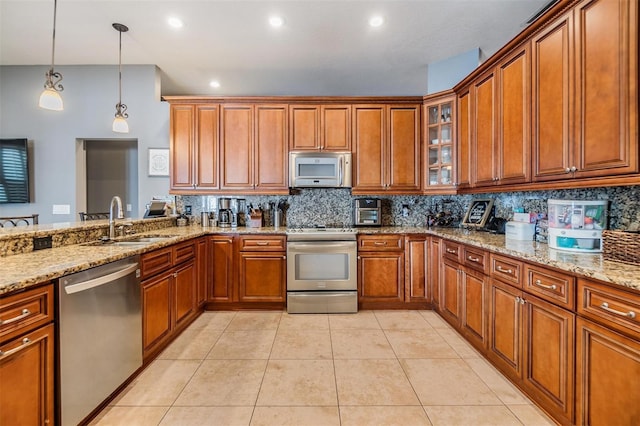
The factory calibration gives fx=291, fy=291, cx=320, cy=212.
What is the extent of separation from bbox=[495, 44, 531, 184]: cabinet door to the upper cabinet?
1637 mm

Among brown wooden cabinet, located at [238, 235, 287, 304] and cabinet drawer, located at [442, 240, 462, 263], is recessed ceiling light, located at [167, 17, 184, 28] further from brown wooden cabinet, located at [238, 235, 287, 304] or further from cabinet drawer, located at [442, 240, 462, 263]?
cabinet drawer, located at [442, 240, 462, 263]

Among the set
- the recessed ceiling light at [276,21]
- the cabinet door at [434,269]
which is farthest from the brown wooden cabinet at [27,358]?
the cabinet door at [434,269]

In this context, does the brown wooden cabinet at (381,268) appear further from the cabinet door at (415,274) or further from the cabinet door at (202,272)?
the cabinet door at (202,272)

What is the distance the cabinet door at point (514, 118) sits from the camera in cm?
218

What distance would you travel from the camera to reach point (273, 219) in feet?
12.7

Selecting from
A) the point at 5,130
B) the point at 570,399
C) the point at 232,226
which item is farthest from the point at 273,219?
the point at 5,130

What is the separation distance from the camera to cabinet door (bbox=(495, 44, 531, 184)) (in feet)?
7.16

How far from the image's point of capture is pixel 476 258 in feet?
7.78

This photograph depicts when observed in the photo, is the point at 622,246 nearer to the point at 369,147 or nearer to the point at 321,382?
the point at 321,382

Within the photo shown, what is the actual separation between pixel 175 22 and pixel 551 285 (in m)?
3.71

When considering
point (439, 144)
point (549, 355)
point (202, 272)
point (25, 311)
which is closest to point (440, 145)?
point (439, 144)

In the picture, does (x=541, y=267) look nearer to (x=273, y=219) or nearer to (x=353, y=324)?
(x=353, y=324)

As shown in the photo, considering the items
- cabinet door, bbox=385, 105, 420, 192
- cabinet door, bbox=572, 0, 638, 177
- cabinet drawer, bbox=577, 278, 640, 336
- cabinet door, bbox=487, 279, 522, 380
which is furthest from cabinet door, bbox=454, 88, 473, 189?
cabinet drawer, bbox=577, 278, 640, 336

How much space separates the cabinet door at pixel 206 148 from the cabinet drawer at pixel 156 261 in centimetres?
132
